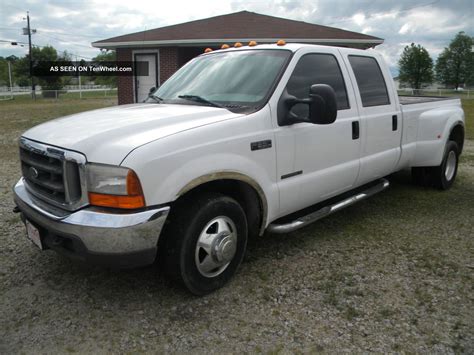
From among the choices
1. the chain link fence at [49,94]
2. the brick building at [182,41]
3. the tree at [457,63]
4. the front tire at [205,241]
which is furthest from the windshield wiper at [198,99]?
the tree at [457,63]

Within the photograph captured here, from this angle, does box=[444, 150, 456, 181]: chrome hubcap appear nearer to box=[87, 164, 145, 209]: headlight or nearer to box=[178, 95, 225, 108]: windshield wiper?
box=[178, 95, 225, 108]: windshield wiper

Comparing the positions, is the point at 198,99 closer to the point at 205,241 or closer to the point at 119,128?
the point at 119,128

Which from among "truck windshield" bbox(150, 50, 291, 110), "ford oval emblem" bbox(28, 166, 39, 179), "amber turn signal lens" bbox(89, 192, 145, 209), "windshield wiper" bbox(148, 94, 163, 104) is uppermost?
"truck windshield" bbox(150, 50, 291, 110)

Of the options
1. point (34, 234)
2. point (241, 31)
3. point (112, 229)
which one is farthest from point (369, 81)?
point (241, 31)

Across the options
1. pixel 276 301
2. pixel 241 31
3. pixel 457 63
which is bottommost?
pixel 276 301

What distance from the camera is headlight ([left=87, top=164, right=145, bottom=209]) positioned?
2.64m

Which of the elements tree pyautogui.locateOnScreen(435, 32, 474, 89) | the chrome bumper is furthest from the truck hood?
tree pyautogui.locateOnScreen(435, 32, 474, 89)

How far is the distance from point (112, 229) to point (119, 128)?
732 mm

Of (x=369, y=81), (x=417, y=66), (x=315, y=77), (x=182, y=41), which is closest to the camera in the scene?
(x=315, y=77)

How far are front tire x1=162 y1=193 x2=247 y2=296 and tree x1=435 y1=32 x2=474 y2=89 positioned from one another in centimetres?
8105

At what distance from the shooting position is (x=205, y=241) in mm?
3109

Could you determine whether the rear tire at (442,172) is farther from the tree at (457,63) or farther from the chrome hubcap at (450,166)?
the tree at (457,63)

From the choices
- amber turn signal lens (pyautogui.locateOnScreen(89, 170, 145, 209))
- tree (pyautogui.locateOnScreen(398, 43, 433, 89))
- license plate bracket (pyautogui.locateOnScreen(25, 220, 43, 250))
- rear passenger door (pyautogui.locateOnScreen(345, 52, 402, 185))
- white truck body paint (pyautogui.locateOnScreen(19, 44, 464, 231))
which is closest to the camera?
amber turn signal lens (pyautogui.locateOnScreen(89, 170, 145, 209))

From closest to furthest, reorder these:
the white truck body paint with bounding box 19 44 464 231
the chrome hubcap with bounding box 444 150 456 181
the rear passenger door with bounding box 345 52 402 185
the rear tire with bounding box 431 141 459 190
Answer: the white truck body paint with bounding box 19 44 464 231, the rear passenger door with bounding box 345 52 402 185, the rear tire with bounding box 431 141 459 190, the chrome hubcap with bounding box 444 150 456 181
